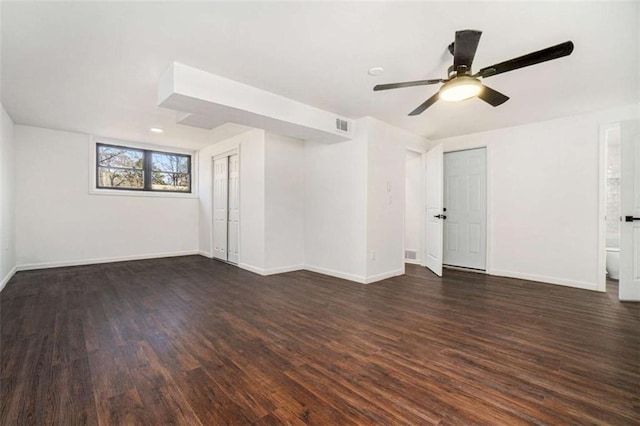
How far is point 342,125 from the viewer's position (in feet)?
14.0

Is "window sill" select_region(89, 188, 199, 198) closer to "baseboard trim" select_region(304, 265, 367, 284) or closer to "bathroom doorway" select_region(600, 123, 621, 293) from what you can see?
"baseboard trim" select_region(304, 265, 367, 284)

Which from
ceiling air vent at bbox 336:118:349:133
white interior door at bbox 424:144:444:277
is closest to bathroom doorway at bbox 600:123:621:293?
white interior door at bbox 424:144:444:277

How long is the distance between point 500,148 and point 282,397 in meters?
4.92

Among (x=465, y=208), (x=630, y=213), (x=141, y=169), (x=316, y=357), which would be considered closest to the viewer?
(x=316, y=357)

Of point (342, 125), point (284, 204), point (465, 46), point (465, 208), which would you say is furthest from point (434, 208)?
point (465, 46)

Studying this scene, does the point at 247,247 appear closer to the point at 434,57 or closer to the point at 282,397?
the point at 282,397

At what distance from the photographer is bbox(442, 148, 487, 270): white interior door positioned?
5.02 metres

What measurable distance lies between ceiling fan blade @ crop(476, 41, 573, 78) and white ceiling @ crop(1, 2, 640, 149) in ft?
1.02

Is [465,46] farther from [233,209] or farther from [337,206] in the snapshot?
[233,209]

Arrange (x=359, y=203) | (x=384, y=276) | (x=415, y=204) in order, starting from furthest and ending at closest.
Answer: (x=415, y=204)
(x=384, y=276)
(x=359, y=203)

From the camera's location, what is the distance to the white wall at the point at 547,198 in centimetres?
397

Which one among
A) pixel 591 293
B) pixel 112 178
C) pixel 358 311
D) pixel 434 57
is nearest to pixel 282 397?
pixel 358 311

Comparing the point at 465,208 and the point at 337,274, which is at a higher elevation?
the point at 465,208

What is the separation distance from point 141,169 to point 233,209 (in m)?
2.35
